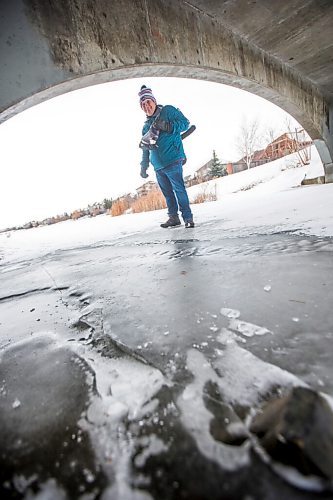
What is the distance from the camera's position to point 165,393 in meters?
0.50

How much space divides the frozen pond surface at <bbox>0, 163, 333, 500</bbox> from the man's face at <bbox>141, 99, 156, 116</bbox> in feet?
8.56

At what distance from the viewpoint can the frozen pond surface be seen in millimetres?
360

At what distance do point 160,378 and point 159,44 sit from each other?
238 cm

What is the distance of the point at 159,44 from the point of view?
194 centimetres

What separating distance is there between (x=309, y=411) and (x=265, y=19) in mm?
3225

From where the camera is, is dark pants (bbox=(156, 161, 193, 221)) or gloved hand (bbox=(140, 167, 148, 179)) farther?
gloved hand (bbox=(140, 167, 148, 179))

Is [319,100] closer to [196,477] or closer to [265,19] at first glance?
[265,19]

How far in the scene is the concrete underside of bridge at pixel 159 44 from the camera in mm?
1356

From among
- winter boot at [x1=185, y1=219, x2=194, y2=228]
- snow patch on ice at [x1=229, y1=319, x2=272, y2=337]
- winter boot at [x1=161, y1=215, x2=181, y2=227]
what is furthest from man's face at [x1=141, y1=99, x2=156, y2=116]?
snow patch on ice at [x1=229, y1=319, x2=272, y2=337]

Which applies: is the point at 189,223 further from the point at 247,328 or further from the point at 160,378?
the point at 160,378

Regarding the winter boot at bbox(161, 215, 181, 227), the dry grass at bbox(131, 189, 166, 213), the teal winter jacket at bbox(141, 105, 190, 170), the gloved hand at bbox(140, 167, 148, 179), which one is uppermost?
the teal winter jacket at bbox(141, 105, 190, 170)

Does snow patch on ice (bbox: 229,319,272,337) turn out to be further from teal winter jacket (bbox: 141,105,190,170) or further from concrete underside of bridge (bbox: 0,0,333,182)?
teal winter jacket (bbox: 141,105,190,170)

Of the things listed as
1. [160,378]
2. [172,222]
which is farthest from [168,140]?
[160,378]

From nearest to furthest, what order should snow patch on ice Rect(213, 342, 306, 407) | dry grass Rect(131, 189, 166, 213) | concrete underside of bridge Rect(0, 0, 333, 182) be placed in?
snow patch on ice Rect(213, 342, 306, 407), concrete underside of bridge Rect(0, 0, 333, 182), dry grass Rect(131, 189, 166, 213)
